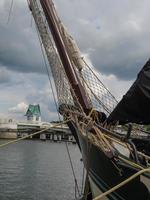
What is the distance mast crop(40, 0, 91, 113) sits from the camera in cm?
1723

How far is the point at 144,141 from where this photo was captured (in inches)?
582

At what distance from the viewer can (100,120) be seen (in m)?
16.9

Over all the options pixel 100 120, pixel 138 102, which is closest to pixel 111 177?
pixel 138 102

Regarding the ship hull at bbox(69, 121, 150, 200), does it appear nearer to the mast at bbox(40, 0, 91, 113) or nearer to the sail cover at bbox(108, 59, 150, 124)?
the sail cover at bbox(108, 59, 150, 124)

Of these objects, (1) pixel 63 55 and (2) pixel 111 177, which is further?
(1) pixel 63 55

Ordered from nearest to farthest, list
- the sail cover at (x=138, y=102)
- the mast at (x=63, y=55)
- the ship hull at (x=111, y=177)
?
the ship hull at (x=111, y=177), the sail cover at (x=138, y=102), the mast at (x=63, y=55)

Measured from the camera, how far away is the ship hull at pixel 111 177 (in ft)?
31.6

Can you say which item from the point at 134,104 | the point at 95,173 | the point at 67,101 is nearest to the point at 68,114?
the point at 67,101

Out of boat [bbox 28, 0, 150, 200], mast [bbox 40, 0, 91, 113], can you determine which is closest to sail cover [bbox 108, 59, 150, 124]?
boat [bbox 28, 0, 150, 200]

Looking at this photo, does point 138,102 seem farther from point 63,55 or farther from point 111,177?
point 63,55

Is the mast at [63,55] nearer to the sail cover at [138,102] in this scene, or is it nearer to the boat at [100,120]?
the boat at [100,120]

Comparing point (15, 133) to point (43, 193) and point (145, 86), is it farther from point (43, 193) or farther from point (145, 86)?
point (145, 86)

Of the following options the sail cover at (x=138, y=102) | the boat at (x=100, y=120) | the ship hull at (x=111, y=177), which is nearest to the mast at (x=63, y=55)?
the boat at (x=100, y=120)

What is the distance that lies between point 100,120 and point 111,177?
19.4 ft
